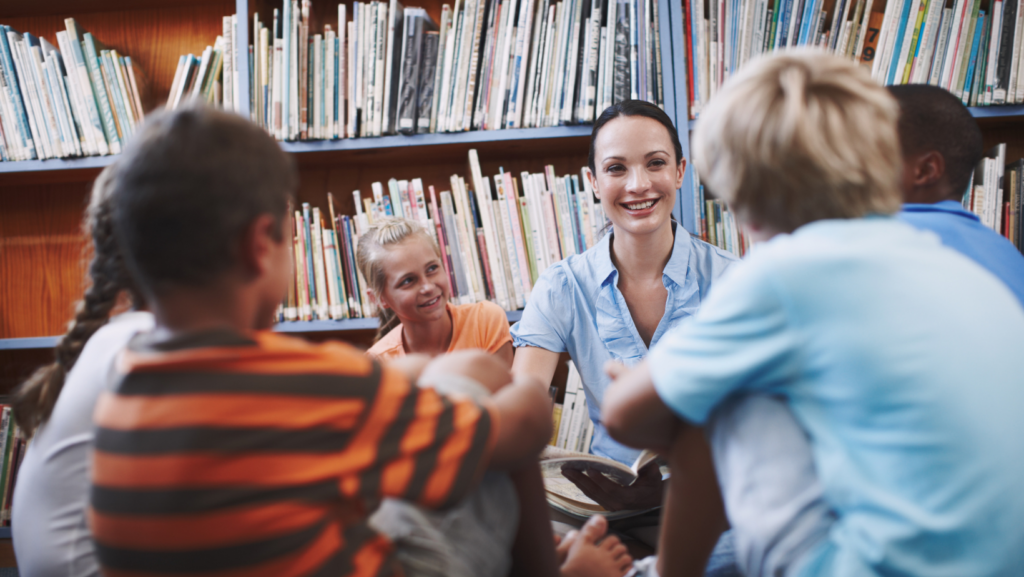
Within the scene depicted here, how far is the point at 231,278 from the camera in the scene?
61 centimetres

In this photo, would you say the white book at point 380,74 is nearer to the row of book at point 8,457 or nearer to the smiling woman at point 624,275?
the smiling woman at point 624,275

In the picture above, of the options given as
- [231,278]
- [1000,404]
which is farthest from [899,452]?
[231,278]

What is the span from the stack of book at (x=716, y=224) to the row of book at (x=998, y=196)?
574 millimetres

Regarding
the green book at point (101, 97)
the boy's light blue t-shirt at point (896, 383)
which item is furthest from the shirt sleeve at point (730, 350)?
the green book at point (101, 97)

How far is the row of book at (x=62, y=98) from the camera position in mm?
1742

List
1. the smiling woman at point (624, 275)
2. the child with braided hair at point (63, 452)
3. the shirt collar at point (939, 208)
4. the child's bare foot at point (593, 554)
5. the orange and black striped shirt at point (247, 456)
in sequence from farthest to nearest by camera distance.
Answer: the smiling woman at point (624, 275) → the shirt collar at point (939, 208) → the child's bare foot at point (593, 554) → the child with braided hair at point (63, 452) → the orange and black striped shirt at point (247, 456)

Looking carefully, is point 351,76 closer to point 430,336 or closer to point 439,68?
point 439,68

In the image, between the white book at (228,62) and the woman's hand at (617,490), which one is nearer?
the woman's hand at (617,490)

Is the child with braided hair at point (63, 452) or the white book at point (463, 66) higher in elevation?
the white book at point (463, 66)

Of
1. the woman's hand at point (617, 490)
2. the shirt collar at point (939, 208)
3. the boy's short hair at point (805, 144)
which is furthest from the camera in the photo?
the woman's hand at point (617, 490)

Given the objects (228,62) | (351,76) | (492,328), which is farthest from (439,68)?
(492,328)

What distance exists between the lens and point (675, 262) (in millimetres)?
Result: 1516

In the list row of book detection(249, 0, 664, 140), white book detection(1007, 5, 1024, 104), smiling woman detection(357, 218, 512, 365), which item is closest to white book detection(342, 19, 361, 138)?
row of book detection(249, 0, 664, 140)

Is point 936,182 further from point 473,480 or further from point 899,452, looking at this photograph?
point 473,480
